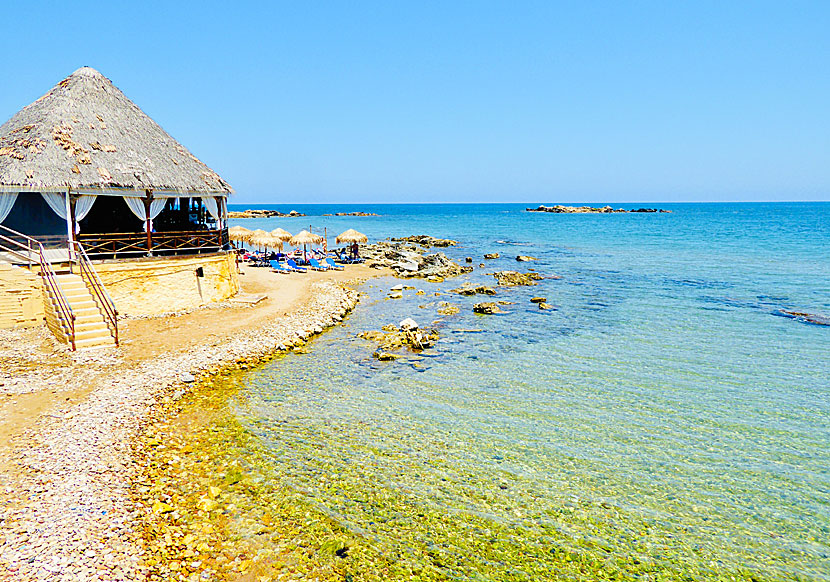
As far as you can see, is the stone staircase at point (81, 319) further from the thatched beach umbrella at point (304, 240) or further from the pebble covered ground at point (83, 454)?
the thatched beach umbrella at point (304, 240)

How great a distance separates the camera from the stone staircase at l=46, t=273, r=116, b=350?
13.4 metres

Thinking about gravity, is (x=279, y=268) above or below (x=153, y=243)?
below

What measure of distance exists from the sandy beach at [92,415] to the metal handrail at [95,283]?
82 centimetres

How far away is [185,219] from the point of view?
23812 millimetres

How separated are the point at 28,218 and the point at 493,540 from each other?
21.7 meters

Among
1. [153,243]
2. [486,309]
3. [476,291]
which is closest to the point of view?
[153,243]

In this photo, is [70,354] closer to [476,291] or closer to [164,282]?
[164,282]

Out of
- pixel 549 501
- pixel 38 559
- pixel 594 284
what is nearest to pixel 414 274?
pixel 594 284

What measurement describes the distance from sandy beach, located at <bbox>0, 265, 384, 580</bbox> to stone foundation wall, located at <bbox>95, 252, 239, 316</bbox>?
1.88 ft

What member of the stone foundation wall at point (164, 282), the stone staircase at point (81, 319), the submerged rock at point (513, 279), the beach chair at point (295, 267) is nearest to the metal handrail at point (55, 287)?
the stone staircase at point (81, 319)

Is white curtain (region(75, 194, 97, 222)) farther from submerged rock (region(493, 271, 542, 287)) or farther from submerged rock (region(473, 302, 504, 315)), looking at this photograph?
submerged rock (region(493, 271, 542, 287))

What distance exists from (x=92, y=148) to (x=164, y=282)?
5448 mm

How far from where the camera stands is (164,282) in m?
17.4

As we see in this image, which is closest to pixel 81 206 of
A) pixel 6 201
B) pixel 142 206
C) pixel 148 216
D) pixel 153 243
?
pixel 142 206
